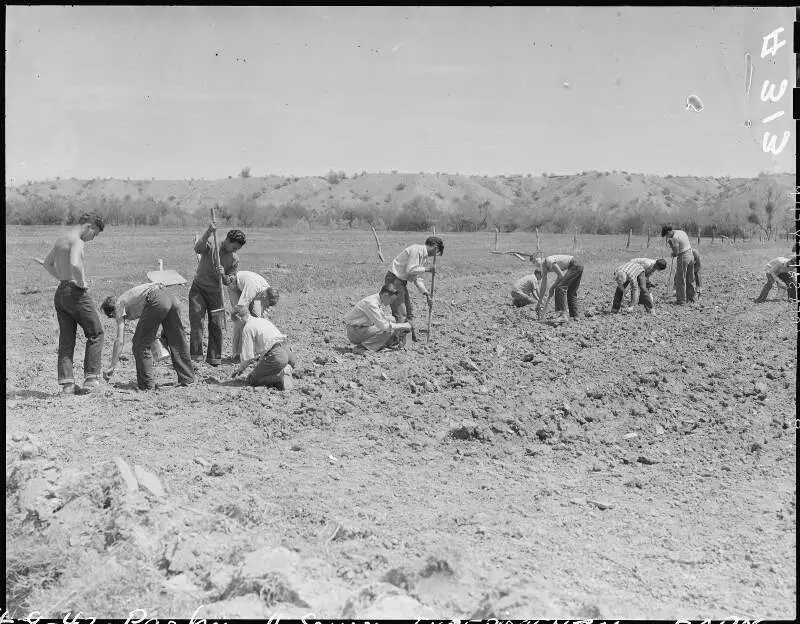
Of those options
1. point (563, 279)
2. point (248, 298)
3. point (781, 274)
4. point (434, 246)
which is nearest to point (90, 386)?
point (248, 298)

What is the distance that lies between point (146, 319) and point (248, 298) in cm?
117

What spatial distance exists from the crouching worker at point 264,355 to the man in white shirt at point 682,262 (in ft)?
21.7

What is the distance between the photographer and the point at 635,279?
38.5 ft

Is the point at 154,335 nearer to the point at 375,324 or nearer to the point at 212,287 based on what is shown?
the point at 212,287

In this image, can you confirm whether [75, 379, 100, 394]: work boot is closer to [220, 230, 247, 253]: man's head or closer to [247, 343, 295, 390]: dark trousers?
[247, 343, 295, 390]: dark trousers

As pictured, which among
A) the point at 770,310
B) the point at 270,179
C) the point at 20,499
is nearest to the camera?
the point at 20,499

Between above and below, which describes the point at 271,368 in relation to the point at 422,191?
below


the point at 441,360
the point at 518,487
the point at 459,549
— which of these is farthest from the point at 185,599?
the point at 441,360

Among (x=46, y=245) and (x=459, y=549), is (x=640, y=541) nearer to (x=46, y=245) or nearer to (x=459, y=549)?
(x=459, y=549)

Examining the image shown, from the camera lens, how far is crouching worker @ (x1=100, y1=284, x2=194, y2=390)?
704cm

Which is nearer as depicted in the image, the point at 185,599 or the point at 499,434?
the point at 185,599

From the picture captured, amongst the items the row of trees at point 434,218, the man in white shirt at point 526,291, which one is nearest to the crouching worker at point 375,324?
the man in white shirt at point 526,291

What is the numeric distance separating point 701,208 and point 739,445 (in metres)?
56.3

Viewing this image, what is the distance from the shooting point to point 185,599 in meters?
3.88
